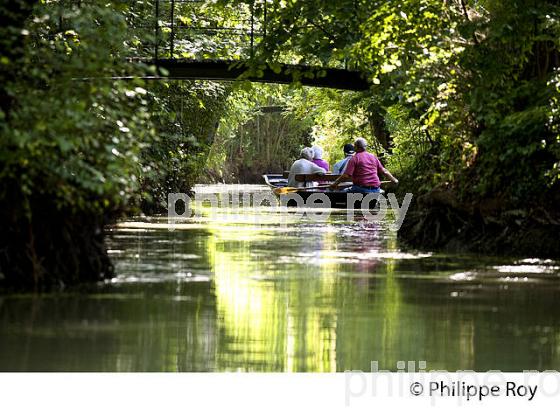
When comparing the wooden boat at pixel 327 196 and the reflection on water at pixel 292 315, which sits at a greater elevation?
the wooden boat at pixel 327 196

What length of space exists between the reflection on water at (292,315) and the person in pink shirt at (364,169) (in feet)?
33.3

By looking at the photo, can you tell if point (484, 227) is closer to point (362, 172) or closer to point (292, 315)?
point (292, 315)

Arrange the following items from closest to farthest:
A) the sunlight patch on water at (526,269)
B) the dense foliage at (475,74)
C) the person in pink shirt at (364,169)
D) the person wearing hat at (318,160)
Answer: the sunlight patch on water at (526,269)
the dense foliage at (475,74)
the person in pink shirt at (364,169)
the person wearing hat at (318,160)

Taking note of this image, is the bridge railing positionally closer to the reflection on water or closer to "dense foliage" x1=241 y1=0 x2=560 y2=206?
"dense foliage" x1=241 y1=0 x2=560 y2=206

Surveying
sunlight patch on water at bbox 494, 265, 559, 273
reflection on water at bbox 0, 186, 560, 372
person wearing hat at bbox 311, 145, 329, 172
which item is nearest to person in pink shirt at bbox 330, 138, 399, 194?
person wearing hat at bbox 311, 145, 329, 172

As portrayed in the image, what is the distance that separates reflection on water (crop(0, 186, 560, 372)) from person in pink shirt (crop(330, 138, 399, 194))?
10.2m

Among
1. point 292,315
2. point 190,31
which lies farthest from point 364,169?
point 292,315

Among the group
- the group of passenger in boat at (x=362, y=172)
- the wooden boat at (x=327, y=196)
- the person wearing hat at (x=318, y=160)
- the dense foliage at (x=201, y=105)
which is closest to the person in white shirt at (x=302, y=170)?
the group of passenger in boat at (x=362, y=172)

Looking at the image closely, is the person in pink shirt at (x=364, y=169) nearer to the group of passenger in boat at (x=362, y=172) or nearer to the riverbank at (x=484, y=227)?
the group of passenger in boat at (x=362, y=172)

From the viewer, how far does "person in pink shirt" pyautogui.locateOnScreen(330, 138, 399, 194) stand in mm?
28656

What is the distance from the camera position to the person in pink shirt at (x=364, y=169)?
28.7m

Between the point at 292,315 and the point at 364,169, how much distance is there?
59.7ft

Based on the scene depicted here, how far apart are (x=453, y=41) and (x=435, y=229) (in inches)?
101
